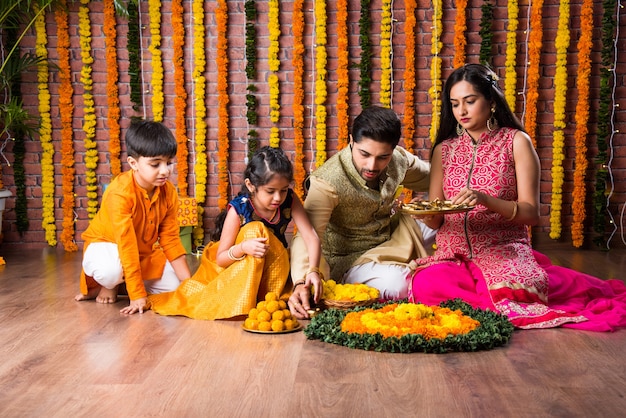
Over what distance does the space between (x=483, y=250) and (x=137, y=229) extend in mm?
1678

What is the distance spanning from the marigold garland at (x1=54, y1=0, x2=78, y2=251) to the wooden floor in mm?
2548

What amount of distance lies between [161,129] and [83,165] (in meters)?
2.59

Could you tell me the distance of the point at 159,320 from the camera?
3.22 meters

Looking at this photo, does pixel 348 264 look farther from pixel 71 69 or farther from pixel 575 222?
pixel 71 69

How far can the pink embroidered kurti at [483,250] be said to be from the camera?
126 inches

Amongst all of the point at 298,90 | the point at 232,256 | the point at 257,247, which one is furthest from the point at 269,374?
the point at 298,90

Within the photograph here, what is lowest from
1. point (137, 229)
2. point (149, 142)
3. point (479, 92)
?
point (137, 229)

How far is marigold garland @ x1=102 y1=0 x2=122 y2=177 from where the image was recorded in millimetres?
5539

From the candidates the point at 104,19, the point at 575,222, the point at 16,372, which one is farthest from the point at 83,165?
the point at 575,222

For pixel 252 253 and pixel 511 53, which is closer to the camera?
pixel 252 253

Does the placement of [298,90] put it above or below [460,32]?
below

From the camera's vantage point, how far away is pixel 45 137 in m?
5.66

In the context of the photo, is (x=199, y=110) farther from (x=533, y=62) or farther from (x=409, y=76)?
(x=533, y=62)

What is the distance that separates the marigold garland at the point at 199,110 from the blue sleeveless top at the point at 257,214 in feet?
7.47
